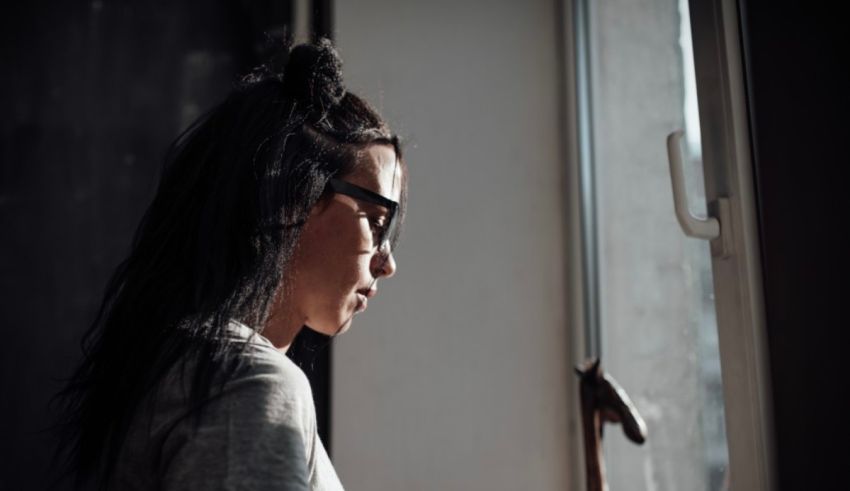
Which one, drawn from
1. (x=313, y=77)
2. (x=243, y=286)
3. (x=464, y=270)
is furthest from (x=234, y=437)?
(x=464, y=270)

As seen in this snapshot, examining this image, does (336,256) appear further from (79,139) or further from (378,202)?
A: (79,139)

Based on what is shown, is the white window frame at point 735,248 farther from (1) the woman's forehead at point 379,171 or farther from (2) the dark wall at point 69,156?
(2) the dark wall at point 69,156

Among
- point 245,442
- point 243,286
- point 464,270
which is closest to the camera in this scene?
point 245,442

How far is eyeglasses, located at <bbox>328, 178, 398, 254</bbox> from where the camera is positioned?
911 mm

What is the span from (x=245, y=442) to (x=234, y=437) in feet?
0.03

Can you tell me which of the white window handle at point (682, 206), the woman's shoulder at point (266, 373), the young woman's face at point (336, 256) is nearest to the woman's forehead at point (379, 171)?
the young woman's face at point (336, 256)

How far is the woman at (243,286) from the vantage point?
0.62 metres

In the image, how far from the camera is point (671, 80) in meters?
1.52

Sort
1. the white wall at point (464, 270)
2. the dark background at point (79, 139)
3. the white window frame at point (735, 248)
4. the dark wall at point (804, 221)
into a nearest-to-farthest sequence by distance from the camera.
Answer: the dark wall at point (804, 221) < the white window frame at point (735, 248) < the dark background at point (79, 139) < the white wall at point (464, 270)

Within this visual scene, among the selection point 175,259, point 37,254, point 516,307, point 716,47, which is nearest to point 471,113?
point 516,307

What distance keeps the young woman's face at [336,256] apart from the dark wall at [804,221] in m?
0.51

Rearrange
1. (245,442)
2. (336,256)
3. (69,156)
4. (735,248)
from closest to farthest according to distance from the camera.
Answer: (245,442), (336,256), (735,248), (69,156)

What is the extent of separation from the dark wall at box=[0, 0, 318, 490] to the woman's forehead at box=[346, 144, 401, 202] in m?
0.85

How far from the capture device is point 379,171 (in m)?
0.96
